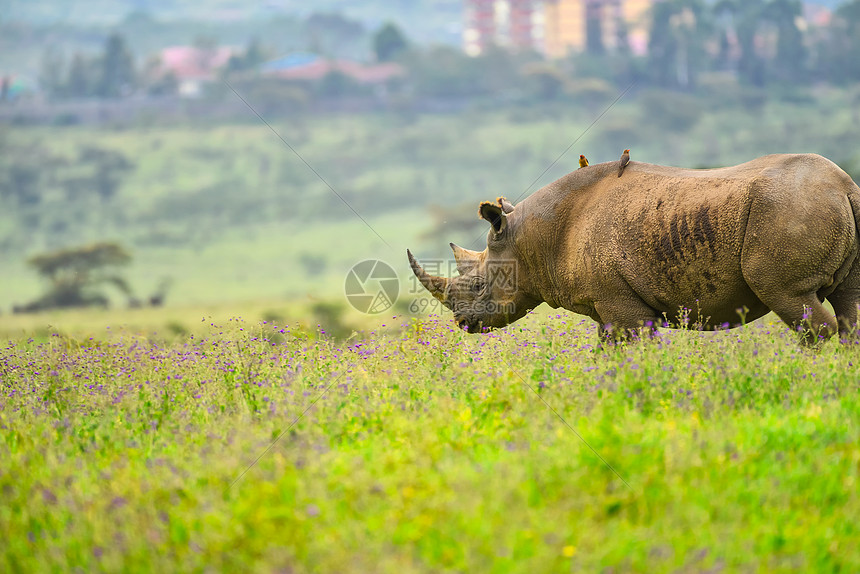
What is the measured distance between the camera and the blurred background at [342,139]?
7969cm

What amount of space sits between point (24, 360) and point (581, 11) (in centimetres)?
14736

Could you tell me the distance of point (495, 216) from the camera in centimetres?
848

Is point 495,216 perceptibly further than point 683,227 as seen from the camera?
Yes

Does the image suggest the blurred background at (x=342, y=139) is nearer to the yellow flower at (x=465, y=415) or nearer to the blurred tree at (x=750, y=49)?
the blurred tree at (x=750, y=49)

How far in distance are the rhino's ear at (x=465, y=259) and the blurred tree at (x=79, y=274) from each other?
58156 millimetres

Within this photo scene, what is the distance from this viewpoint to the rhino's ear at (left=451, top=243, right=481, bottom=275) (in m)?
8.94

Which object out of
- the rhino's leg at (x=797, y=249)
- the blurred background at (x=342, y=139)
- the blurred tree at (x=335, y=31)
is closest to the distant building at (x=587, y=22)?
the blurred background at (x=342, y=139)

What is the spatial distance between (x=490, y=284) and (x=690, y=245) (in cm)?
220

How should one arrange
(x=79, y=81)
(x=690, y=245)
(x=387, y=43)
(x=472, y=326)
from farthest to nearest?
(x=387, y=43) < (x=79, y=81) < (x=472, y=326) < (x=690, y=245)

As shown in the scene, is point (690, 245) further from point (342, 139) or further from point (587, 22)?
point (587, 22)

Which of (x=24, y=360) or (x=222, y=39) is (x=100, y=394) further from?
(x=222, y=39)

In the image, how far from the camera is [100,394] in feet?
22.7

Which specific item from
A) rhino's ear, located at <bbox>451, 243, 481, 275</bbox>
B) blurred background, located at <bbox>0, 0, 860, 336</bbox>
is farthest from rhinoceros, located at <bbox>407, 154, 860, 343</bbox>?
blurred background, located at <bbox>0, 0, 860, 336</bbox>

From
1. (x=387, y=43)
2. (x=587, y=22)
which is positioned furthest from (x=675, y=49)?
(x=387, y=43)
